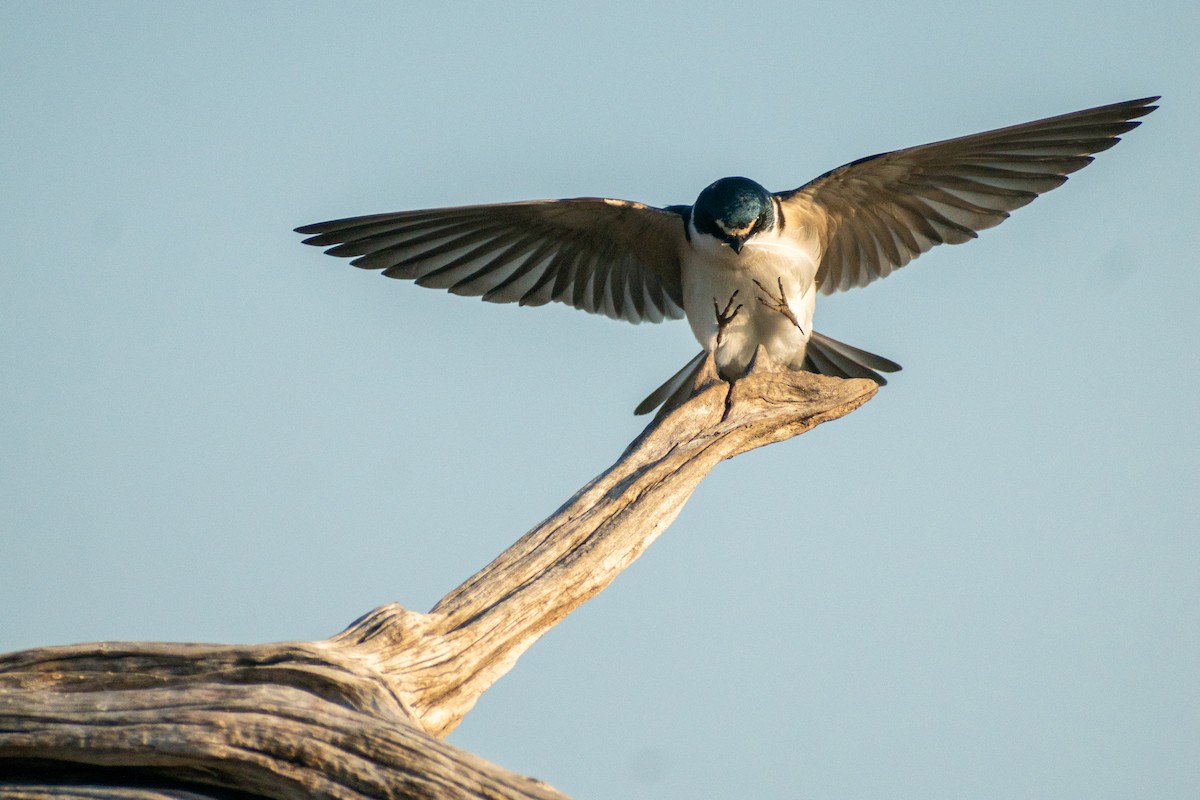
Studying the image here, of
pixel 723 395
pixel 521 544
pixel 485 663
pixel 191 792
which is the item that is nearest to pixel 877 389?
pixel 723 395

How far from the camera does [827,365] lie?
15.7 feet

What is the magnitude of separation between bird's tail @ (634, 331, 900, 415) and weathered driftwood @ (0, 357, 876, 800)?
166 centimetres

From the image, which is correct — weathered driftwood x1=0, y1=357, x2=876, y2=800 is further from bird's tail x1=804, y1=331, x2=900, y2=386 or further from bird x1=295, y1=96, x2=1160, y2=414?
bird's tail x1=804, y1=331, x2=900, y2=386

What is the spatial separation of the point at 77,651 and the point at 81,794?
303mm

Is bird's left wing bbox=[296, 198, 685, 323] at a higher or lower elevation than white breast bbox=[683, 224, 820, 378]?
higher

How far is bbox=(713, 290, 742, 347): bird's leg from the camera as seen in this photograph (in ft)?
14.5

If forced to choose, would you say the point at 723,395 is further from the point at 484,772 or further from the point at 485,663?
the point at 484,772

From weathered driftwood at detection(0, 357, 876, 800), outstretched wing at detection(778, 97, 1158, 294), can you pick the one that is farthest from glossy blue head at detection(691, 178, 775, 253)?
weathered driftwood at detection(0, 357, 876, 800)

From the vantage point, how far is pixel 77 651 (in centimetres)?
259

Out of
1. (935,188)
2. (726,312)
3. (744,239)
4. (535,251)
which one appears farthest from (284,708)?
(935,188)

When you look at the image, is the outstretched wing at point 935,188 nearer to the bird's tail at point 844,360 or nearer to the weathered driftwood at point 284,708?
the bird's tail at point 844,360

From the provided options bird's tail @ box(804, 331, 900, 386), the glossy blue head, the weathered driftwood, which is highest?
the glossy blue head

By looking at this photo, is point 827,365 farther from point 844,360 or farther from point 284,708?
point 284,708

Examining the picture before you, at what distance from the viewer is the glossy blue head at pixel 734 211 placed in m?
4.17
